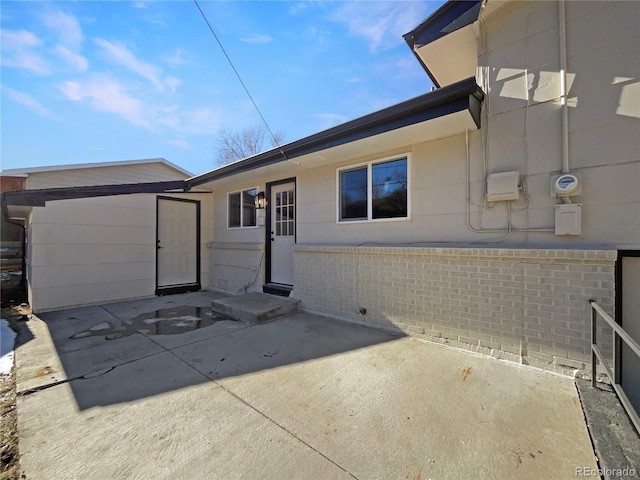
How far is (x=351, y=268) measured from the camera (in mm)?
4637

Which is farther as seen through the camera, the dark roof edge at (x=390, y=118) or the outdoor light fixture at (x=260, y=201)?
the outdoor light fixture at (x=260, y=201)

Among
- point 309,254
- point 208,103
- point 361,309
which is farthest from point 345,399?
point 208,103

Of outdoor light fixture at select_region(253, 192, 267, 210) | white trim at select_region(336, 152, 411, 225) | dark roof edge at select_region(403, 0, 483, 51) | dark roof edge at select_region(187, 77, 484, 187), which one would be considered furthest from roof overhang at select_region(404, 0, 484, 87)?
outdoor light fixture at select_region(253, 192, 267, 210)

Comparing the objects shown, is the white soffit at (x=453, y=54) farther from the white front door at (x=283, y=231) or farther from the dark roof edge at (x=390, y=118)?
the white front door at (x=283, y=231)

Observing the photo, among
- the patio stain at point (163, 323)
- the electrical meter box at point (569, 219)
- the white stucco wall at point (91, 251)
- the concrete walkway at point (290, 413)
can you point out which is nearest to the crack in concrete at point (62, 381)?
the concrete walkway at point (290, 413)

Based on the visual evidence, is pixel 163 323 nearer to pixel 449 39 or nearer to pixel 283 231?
pixel 283 231

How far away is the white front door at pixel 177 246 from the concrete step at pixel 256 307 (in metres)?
2.55

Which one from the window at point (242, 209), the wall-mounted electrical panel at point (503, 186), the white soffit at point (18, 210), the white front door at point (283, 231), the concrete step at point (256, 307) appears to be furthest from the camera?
the window at point (242, 209)

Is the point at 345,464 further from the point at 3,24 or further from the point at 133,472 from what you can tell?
the point at 3,24

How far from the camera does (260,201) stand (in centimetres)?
655

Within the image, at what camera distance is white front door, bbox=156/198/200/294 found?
7168mm

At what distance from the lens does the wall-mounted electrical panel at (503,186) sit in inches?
128

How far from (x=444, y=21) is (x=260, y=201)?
4.59 metres

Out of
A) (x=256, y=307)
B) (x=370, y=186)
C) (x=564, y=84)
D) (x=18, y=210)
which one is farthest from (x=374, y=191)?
(x=18, y=210)
